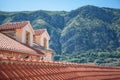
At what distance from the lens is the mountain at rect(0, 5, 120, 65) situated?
107 m

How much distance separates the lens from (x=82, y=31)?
122 metres

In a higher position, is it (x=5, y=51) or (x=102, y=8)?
(x=102, y=8)

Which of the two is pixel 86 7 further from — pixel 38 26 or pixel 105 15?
pixel 38 26

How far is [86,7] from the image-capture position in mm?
145750

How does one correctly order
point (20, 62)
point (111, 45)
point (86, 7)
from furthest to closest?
point (86, 7) → point (111, 45) → point (20, 62)

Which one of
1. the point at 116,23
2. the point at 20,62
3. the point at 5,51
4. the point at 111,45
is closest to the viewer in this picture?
the point at 20,62

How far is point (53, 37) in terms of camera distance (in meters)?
126

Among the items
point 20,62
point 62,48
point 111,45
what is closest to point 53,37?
point 62,48

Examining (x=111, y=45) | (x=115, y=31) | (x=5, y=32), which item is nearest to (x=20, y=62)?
(x=5, y=32)

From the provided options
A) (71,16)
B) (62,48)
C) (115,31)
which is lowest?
(62,48)

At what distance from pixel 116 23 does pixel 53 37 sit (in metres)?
42.9

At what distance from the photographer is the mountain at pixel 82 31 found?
352 ft

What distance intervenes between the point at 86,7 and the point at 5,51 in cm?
13461

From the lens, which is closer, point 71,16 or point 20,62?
point 20,62
